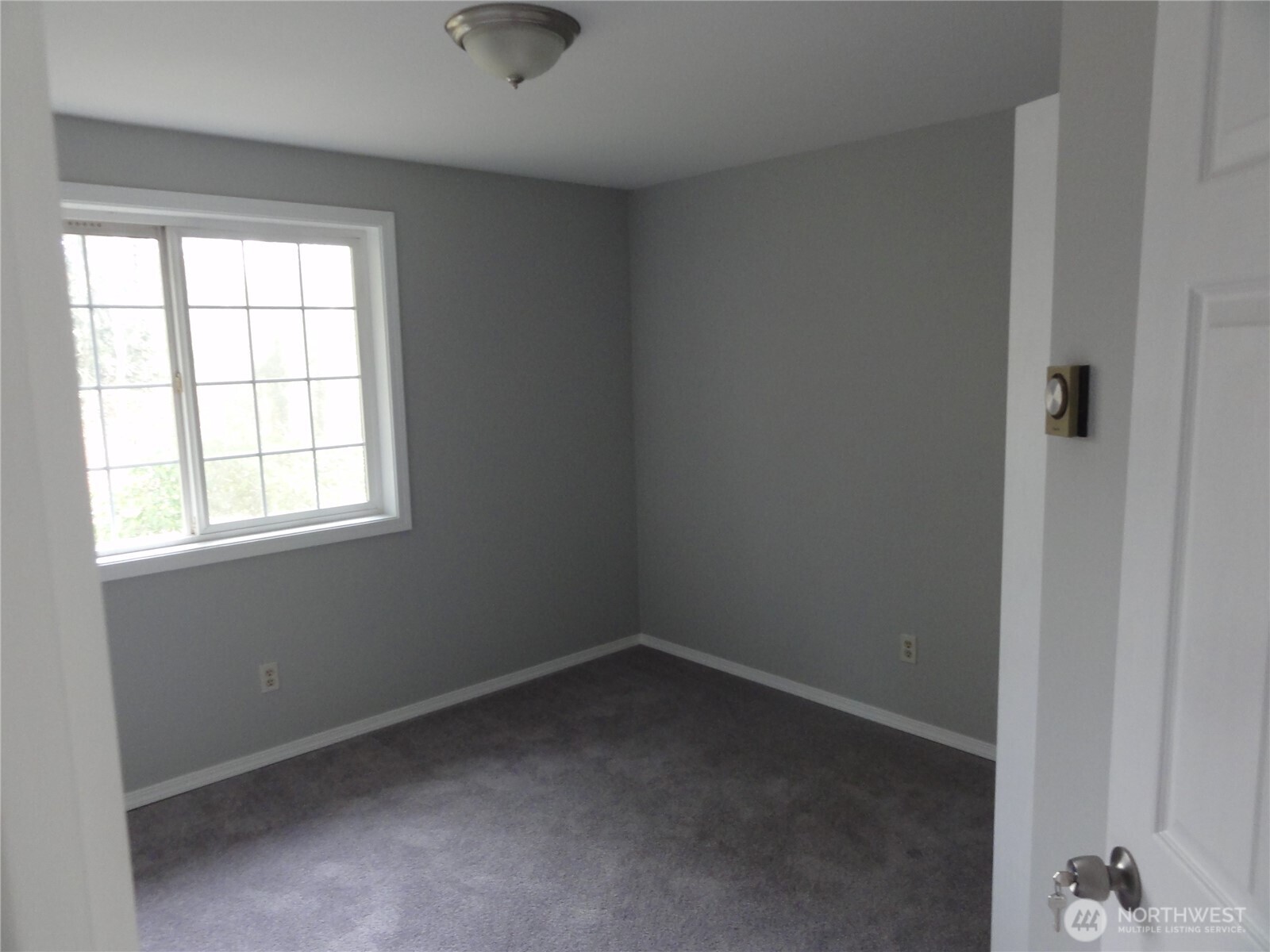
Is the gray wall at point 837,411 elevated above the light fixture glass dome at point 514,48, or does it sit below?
below

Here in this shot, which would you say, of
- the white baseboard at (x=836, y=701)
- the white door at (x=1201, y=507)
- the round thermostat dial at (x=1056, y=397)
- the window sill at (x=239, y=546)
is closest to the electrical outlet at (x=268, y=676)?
the window sill at (x=239, y=546)

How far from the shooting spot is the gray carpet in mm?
2295

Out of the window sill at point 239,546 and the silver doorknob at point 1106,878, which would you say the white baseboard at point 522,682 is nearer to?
the window sill at point 239,546

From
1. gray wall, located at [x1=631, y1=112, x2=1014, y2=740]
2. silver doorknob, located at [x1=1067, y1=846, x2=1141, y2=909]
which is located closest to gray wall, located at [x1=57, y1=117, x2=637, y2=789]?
gray wall, located at [x1=631, y1=112, x2=1014, y2=740]

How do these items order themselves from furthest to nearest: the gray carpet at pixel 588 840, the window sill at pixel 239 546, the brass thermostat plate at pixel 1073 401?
1. the window sill at pixel 239 546
2. the gray carpet at pixel 588 840
3. the brass thermostat plate at pixel 1073 401

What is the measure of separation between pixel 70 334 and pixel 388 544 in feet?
9.91

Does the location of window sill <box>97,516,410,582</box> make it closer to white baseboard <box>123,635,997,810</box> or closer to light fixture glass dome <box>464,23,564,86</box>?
white baseboard <box>123,635,997,810</box>

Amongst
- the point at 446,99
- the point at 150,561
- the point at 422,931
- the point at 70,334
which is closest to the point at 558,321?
the point at 446,99

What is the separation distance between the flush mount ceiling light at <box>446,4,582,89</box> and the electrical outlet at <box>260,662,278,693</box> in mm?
2346

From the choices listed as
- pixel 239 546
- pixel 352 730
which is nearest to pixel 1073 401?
pixel 239 546

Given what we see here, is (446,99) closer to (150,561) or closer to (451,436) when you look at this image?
(451,436)

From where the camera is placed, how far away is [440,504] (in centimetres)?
372

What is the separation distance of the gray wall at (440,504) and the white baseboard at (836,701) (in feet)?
1.23

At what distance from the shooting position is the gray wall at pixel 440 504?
9.86ft
